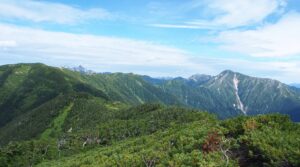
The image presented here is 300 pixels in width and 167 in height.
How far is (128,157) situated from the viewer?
3337 inches

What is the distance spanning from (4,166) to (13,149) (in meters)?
12.6

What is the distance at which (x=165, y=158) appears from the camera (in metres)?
72.6

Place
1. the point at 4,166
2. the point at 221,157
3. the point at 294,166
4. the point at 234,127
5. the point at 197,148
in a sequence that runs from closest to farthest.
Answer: the point at 294,166 → the point at 221,157 → the point at 197,148 → the point at 234,127 → the point at 4,166

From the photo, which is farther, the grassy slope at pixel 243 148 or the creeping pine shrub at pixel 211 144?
the creeping pine shrub at pixel 211 144

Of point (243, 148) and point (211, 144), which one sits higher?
point (211, 144)

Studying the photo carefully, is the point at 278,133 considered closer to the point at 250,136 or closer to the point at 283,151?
the point at 250,136

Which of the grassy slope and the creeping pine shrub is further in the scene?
the creeping pine shrub

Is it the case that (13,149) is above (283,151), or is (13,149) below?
below

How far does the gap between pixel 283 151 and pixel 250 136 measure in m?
8.82

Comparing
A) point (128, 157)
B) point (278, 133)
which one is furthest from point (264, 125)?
point (128, 157)

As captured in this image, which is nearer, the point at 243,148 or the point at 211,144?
the point at 243,148

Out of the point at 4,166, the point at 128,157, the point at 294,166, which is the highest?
the point at 294,166

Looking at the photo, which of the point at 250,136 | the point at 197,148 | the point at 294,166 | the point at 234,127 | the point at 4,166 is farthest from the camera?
the point at 4,166

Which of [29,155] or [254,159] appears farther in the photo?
[29,155]
